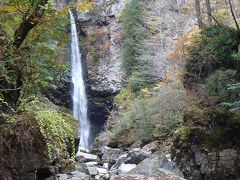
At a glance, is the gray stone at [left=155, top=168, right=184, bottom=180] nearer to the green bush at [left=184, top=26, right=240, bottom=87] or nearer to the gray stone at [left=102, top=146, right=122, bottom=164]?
the green bush at [left=184, top=26, right=240, bottom=87]

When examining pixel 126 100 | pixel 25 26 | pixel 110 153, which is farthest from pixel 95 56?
pixel 25 26

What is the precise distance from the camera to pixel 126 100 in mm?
24703

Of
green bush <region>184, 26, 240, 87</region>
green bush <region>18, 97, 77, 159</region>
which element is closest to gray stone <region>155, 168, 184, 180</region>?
green bush <region>18, 97, 77, 159</region>

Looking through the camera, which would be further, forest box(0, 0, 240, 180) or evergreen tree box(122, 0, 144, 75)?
evergreen tree box(122, 0, 144, 75)

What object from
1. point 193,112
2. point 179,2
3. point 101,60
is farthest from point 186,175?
point 179,2

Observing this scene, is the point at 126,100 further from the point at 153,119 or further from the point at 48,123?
the point at 48,123

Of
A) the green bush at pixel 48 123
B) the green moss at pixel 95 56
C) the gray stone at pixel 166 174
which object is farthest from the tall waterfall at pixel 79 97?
the green bush at pixel 48 123

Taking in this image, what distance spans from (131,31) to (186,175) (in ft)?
67.1

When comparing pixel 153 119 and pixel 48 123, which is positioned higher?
pixel 48 123

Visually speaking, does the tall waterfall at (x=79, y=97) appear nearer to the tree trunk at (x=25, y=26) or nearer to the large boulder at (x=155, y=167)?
the large boulder at (x=155, y=167)

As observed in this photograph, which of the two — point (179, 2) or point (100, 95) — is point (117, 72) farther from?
point (179, 2)

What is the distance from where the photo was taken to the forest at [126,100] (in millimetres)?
4703

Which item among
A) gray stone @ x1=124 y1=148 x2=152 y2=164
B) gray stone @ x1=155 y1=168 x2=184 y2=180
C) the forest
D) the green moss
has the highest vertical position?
the green moss

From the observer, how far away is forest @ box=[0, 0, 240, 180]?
4.70 m
